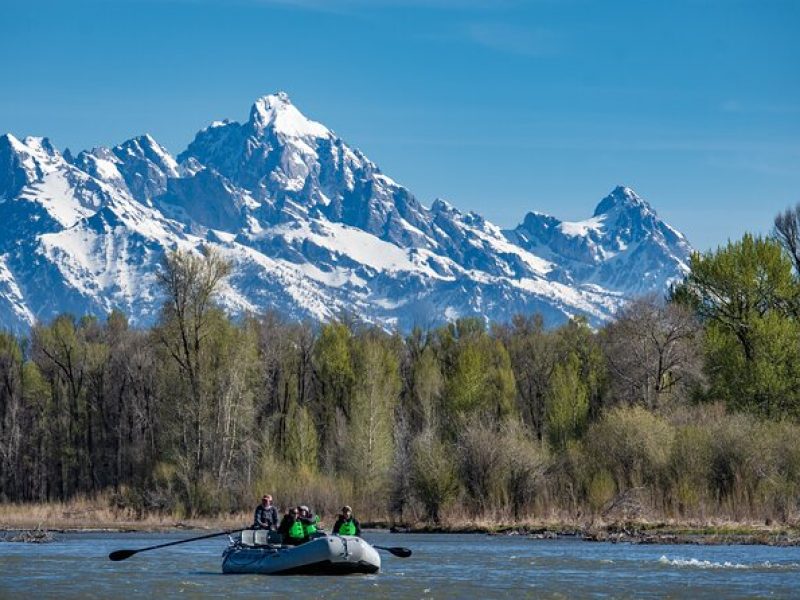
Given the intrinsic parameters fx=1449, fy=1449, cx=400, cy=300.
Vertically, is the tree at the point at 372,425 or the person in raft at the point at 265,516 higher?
the tree at the point at 372,425

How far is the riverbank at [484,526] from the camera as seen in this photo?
202 feet

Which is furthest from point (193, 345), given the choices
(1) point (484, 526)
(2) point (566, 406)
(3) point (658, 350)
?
(3) point (658, 350)

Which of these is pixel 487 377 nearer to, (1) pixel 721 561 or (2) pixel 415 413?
(2) pixel 415 413

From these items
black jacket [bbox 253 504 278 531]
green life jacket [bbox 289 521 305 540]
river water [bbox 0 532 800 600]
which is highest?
black jacket [bbox 253 504 278 531]

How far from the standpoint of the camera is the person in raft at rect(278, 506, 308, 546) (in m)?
49.4

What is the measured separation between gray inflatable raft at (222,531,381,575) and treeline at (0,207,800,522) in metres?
24.9

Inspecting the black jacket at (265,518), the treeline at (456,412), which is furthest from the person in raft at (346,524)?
the treeline at (456,412)

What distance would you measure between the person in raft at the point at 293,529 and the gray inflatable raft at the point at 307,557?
643 millimetres

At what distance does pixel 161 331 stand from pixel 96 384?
29.7 m

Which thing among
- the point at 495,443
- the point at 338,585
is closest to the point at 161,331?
the point at 495,443

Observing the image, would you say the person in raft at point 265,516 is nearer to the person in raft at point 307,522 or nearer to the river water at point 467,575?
the person in raft at point 307,522

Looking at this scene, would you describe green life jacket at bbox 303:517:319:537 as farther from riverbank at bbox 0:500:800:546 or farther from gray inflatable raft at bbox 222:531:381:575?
riverbank at bbox 0:500:800:546

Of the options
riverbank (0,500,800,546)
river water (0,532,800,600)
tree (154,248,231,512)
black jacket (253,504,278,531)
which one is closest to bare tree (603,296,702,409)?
riverbank (0,500,800,546)

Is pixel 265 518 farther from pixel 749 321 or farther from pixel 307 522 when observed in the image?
pixel 749 321
